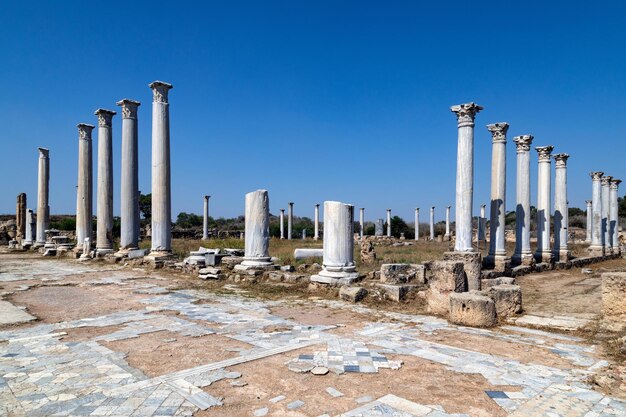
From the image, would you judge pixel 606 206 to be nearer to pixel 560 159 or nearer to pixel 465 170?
pixel 560 159

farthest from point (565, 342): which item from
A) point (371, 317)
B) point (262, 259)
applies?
point (262, 259)

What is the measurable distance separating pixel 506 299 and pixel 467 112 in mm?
7999

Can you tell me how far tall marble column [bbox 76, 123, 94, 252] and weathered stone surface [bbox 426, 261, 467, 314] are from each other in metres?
17.4

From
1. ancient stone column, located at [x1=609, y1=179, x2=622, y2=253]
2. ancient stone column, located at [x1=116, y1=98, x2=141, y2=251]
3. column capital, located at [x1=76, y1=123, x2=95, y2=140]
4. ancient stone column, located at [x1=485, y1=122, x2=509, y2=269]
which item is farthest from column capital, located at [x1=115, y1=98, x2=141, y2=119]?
ancient stone column, located at [x1=609, y1=179, x2=622, y2=253]

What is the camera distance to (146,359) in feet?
16.9

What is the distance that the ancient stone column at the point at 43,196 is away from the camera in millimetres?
25453

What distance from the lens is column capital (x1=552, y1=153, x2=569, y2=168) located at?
21359 millimetres

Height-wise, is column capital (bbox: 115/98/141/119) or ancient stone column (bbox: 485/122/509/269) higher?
column capital (bbox: 115/98/141/119)

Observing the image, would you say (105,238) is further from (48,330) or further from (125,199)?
(48,330)

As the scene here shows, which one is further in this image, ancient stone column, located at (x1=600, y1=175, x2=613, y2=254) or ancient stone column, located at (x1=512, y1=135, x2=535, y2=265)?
ancient stone column, located at (x1=600, y1=175, x2=613, y2=254)

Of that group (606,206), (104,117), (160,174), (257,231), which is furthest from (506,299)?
(606,206)

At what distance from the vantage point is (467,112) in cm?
1435

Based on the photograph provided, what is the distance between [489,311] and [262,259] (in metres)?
7.25

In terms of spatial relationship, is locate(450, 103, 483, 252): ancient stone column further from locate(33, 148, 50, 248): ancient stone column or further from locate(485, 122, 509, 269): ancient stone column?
locate(33, 148, 50, 248): ancient stone column
